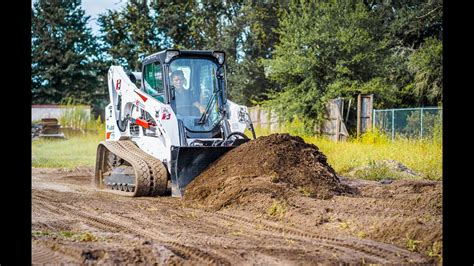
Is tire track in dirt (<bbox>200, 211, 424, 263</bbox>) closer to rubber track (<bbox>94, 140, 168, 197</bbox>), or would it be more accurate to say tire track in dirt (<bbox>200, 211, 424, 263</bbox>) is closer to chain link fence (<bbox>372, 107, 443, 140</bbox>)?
rubber track (<bbox>94, 140, 168, 197</bbox>)

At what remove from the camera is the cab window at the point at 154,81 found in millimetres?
11602

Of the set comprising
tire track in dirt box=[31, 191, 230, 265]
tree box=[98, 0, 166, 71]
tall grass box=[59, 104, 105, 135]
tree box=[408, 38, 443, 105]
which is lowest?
tire track in dirt box=[31, 191, 230, 265]

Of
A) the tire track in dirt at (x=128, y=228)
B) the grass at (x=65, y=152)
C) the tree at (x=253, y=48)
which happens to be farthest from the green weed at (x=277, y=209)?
the tree at (x=253, y=48)

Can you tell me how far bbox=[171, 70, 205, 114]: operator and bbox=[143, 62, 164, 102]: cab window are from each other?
25 cm

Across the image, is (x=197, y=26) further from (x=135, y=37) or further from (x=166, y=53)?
(x=166, y=53)

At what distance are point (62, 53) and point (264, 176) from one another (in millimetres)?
25460

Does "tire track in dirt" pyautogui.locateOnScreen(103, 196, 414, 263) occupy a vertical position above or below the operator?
below

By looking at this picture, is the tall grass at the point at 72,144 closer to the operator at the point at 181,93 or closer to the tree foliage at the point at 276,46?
the tree foliage at the point at 276,46

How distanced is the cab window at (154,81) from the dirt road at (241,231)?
2.05m

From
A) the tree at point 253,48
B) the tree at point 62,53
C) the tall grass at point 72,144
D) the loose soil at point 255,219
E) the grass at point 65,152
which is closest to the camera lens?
the loose soil at point 255,219

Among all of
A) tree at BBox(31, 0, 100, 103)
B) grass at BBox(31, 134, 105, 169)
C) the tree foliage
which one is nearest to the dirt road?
grass at BBox(31, 134, 105, 169)

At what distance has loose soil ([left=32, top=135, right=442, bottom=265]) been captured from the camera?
19.7ft
